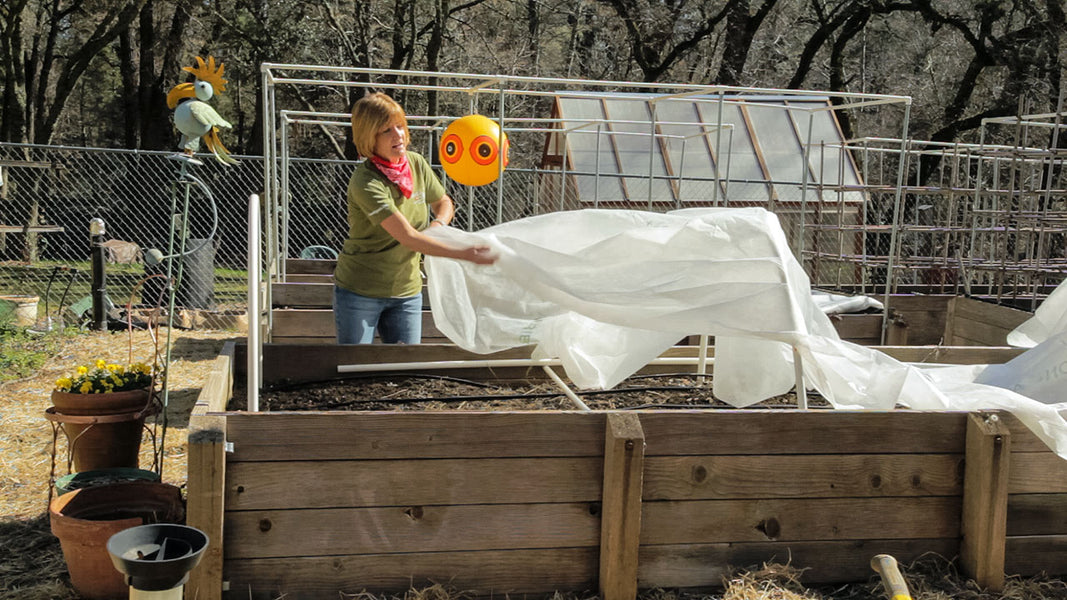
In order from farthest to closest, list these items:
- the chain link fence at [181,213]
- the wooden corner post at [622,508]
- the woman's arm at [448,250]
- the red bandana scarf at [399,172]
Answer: the chain link fence at [181,213], the red bandana scarf at [399,172], the woman's arm at [448,250], the wooden corner post at [622,508]

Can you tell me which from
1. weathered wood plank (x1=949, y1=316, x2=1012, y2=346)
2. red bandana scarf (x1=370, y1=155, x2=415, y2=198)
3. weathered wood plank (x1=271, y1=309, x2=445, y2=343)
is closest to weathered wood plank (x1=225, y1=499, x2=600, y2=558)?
red bandana scarf (x1=370, y1=155, x2=415, y2=198)

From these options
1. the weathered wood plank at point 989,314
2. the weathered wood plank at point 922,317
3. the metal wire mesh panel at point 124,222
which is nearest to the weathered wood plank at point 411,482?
the weathered wood plank at point 989,314

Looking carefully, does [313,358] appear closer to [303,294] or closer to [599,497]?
[599,497]

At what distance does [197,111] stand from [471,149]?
2774 millimetres

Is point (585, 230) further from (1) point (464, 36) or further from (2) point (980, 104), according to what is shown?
(2) point (980, 104)

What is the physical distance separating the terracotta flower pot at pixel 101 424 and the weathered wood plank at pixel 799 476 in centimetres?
198

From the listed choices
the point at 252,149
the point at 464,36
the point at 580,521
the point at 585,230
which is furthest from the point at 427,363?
the point at 252,149

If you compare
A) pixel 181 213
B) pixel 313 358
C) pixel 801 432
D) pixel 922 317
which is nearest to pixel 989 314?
pixel 922 317

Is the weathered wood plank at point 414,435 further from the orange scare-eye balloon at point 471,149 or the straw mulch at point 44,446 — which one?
the orange scare-eye balloon at point 471,149

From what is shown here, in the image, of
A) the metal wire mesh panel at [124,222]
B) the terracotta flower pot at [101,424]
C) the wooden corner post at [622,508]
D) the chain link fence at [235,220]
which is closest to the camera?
the wooden corner post at [622,508]

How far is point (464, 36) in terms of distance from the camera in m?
18.5

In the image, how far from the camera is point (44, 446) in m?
4.85

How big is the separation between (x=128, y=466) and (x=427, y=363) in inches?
50.3

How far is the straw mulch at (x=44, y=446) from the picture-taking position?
3096 millimetres
